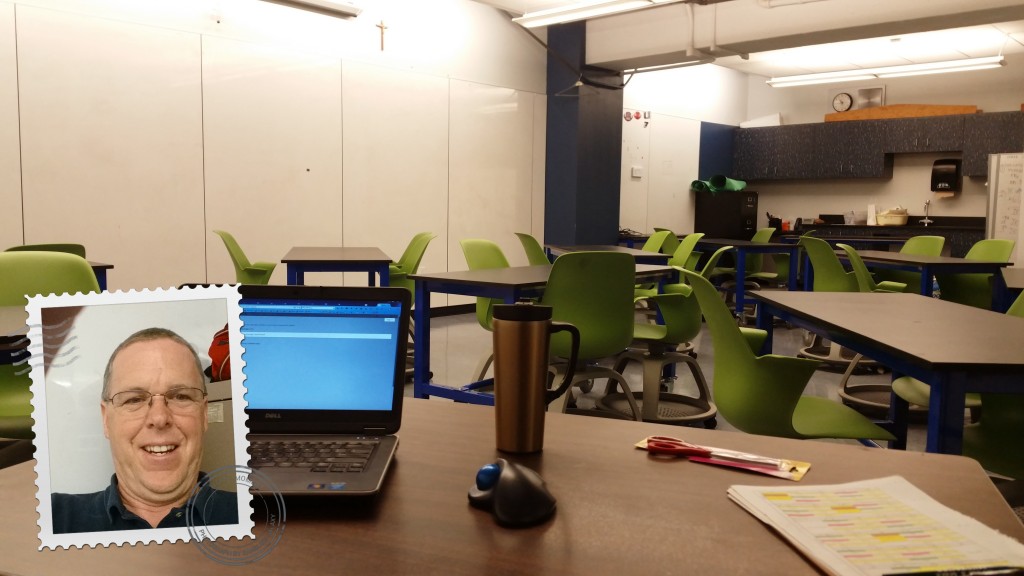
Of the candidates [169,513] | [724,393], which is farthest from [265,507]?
[724,393]

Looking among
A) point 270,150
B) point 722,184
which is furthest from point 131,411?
point 722,184

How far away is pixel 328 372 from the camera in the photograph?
0.91m

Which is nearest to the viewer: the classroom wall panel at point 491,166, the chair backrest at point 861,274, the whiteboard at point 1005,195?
the chair backrest at point 861,274

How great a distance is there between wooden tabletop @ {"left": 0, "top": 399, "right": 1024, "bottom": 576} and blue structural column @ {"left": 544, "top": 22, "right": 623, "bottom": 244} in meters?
7.14

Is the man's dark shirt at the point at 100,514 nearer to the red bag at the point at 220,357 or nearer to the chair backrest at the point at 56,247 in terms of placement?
the red bag at the point at 220,357

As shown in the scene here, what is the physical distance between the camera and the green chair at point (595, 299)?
3.09 metres

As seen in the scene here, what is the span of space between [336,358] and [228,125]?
5.30 meters

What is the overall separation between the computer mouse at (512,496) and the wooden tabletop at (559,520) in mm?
11

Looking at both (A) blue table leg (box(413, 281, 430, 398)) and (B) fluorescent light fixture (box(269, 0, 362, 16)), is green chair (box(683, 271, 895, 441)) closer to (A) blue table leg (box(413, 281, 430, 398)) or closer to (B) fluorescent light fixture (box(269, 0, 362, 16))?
(A) blue table leg (box(413, 281, 430, 398))

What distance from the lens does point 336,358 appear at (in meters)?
0.91

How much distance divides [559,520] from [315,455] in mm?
278

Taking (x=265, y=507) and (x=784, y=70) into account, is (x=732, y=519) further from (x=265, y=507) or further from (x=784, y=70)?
(x=784, y=70)

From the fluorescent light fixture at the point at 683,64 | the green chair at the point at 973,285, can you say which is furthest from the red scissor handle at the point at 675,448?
the fluorescent light fixture at the point at 683,64

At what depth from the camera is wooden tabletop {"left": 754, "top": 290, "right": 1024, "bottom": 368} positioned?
1.62m
